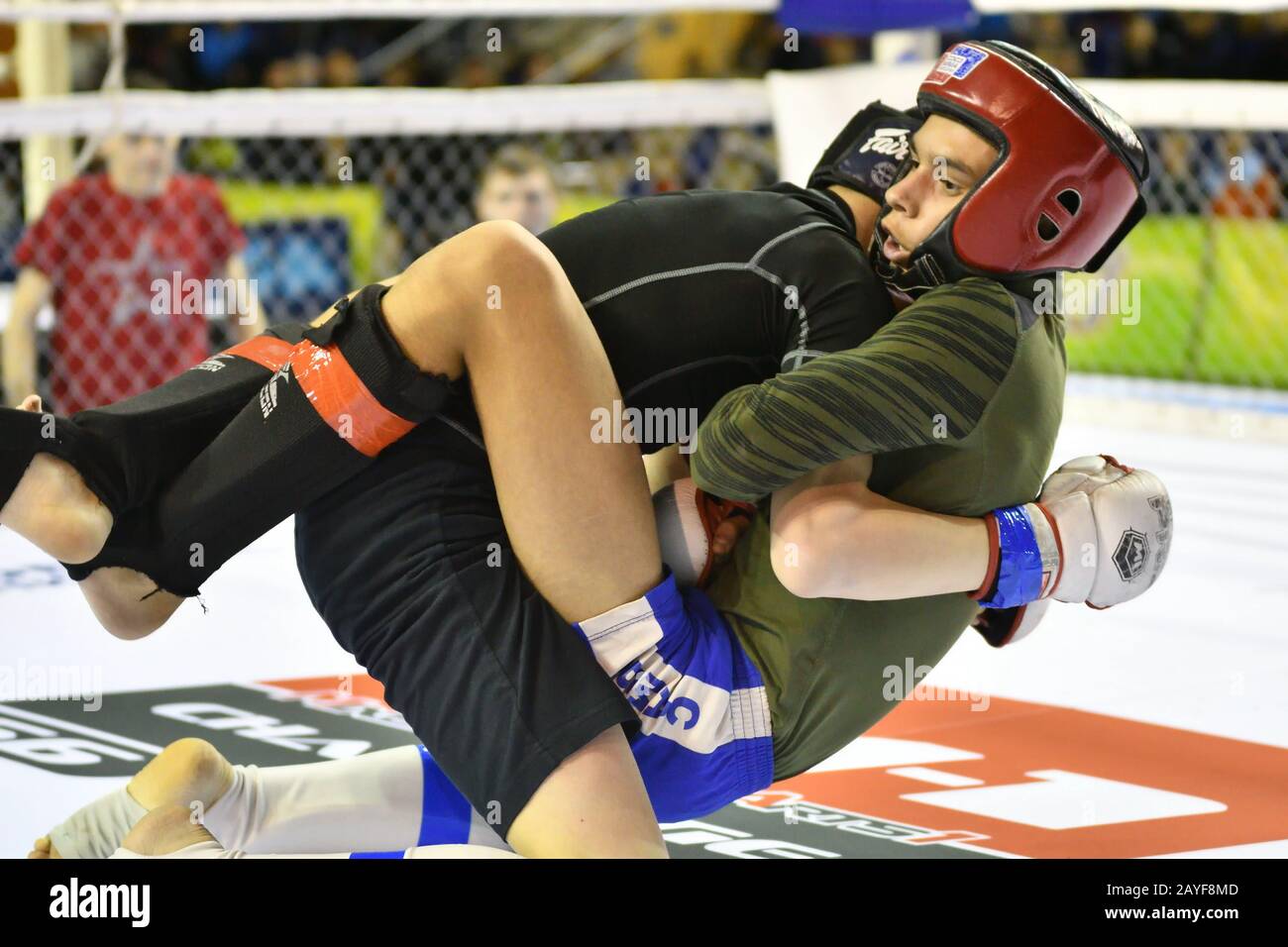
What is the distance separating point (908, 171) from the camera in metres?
1.89

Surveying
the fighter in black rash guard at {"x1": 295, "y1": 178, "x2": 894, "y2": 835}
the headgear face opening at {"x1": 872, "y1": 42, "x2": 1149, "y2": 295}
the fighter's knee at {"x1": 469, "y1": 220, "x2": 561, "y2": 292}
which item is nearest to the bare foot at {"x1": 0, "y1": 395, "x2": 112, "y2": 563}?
the fighter in black rash guard at {"x1": 295, "y1": 178, "x2": 894, "y2": 835}

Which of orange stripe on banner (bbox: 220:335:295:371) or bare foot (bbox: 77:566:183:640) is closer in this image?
bare foot (bbox: 77:566:183:640)

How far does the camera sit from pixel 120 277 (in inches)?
202

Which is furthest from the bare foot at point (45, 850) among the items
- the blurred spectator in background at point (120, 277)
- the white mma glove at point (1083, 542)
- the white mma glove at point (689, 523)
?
the blurred spectator in background at point (120, 277)

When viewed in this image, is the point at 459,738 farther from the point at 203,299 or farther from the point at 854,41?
the point at 854,41

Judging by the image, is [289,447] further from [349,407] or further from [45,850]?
[45,850]

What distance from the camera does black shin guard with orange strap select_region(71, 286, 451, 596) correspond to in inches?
69.3

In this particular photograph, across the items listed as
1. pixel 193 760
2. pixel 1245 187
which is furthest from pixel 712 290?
pixel 1245 187

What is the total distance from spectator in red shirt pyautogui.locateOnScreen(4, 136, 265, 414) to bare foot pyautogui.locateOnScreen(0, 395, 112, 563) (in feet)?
11.1

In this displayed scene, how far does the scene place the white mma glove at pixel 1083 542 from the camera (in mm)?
1805

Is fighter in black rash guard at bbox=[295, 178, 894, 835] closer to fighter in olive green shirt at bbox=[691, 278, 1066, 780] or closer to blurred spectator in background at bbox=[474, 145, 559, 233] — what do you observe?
fighter in olive green shirt at bbox=[691, 278, 1066, 780]

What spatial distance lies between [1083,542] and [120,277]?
13.0 ft
